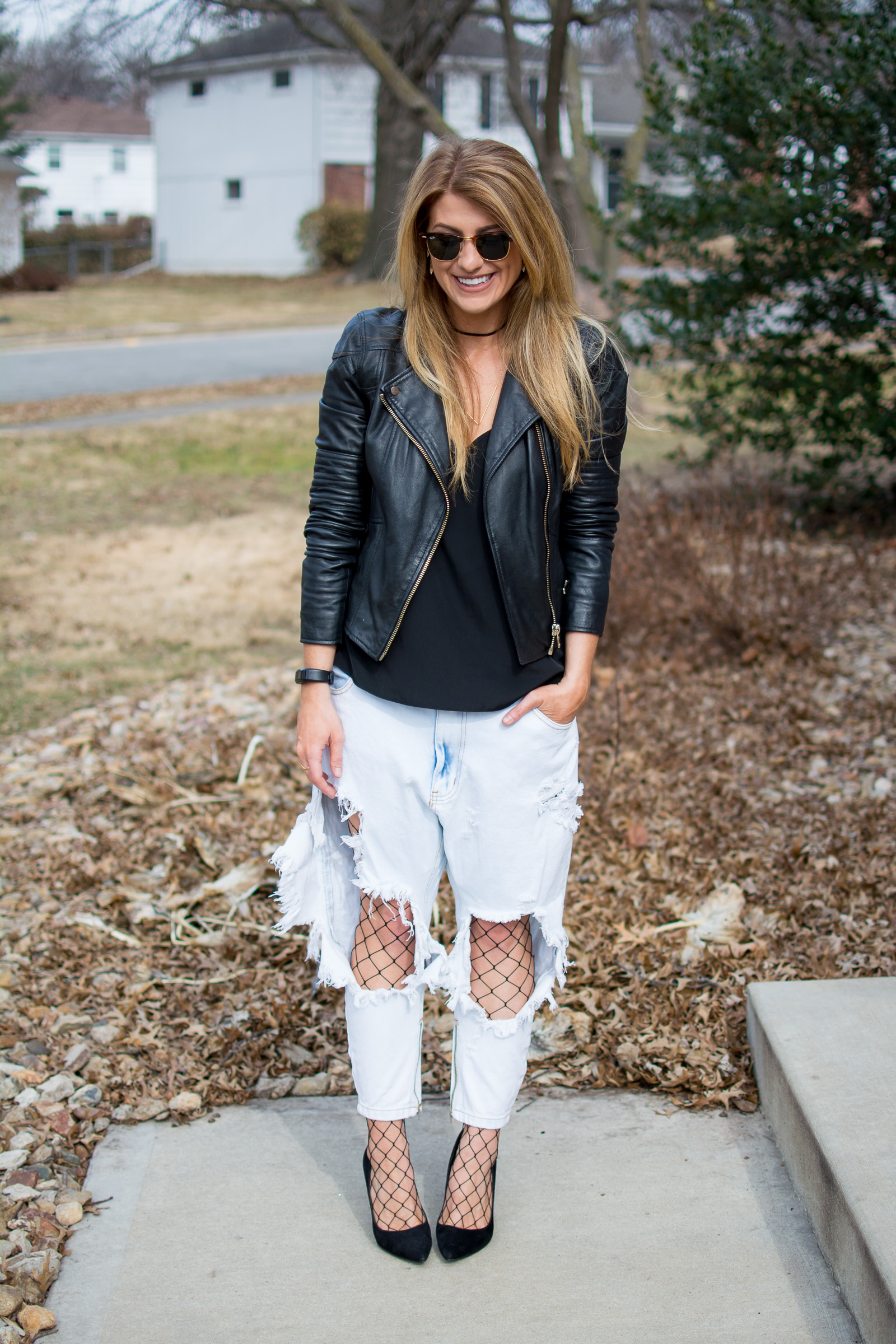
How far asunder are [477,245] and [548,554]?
0.54m

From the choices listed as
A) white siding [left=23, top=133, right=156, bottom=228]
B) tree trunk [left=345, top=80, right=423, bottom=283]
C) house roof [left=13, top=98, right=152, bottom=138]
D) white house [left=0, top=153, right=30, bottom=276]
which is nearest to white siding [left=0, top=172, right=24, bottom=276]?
white house [left=0, top=153, right=30, bottom=276]

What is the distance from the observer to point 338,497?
223 cm

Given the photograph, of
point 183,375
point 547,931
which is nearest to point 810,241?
point 547,931

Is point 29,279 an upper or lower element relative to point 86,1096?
upper

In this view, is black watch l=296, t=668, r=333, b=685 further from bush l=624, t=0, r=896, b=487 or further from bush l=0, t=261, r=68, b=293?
bush l=0, t=261, r=68, b=293

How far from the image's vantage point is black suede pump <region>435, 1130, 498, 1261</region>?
2355mm

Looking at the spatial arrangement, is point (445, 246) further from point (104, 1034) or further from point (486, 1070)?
point (104, 1034)

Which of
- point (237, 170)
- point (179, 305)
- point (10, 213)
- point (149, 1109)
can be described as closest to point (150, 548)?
point (149, 1109)

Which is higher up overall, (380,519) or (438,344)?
(438,344)

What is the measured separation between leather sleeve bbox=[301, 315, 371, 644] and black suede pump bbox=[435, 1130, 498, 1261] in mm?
1043

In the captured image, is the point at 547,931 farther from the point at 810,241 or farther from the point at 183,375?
the point at 183,375

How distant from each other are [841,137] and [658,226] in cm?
119

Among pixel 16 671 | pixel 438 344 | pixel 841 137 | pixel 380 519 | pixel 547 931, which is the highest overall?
pixel 841 137

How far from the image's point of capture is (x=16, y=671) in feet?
19.2
